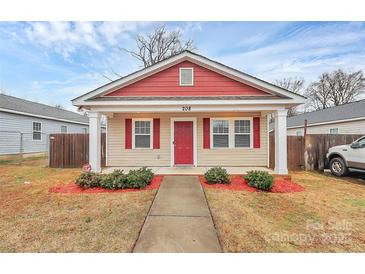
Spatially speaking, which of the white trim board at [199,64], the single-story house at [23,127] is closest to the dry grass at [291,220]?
the white trim board at [199,64]

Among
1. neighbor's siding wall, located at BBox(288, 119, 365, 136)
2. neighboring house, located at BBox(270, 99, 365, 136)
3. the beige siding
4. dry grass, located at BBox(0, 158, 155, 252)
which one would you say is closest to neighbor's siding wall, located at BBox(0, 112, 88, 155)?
the beige siding

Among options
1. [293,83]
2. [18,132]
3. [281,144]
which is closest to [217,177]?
[281,144]

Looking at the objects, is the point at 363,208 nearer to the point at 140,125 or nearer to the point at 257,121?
the point at 257,121

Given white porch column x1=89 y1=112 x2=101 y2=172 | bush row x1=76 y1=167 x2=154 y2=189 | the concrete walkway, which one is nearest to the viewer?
the concrete walkway

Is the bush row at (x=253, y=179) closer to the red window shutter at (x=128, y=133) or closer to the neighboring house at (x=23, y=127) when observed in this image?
the red window shutter at (x=128, y=133)

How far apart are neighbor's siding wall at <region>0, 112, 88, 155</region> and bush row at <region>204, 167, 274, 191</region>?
14.4 meters

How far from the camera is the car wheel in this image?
848cm

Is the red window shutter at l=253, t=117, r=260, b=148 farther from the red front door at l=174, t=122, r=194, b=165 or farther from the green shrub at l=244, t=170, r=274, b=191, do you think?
the green shrub at l=244, t=170, r=274, b=191

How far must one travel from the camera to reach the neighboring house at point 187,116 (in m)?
7.77

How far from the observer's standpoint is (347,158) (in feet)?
27.2

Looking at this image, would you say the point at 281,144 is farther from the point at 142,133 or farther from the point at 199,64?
the point at 142,133

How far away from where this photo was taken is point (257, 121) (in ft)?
31.1
